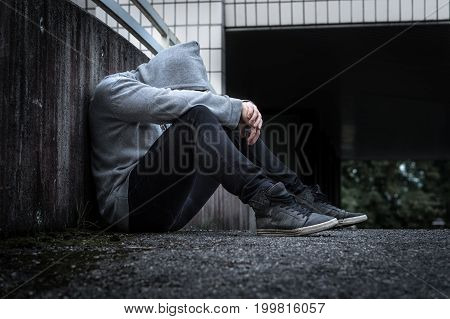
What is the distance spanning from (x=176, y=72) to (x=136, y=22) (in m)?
1.16

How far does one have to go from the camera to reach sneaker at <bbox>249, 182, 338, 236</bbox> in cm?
236

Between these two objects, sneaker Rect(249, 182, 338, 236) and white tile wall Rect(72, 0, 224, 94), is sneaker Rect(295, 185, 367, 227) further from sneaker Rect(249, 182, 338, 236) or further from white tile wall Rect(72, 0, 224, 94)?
white tile wall Rect(72, 0, 224, 94)

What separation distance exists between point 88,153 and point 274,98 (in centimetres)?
590

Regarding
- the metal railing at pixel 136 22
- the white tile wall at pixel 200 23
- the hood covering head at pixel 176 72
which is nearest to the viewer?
the hood covering head at pixel 176 72

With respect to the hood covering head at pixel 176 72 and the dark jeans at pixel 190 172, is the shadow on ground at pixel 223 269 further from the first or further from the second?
the hood covering head at pixel 176 72

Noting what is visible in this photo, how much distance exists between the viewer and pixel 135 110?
8.17ft

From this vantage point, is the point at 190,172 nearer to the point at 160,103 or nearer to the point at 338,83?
the point at 160,103

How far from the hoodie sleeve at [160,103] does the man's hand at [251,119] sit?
37 mm

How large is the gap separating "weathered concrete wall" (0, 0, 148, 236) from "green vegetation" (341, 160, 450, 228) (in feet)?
66.8

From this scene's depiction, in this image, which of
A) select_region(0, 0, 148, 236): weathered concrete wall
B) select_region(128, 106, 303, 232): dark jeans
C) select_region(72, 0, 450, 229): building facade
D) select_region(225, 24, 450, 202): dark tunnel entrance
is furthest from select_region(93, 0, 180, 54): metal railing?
select_region(225, 24, 450, 202): dark tunnel entrance

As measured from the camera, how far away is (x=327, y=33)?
554 cm

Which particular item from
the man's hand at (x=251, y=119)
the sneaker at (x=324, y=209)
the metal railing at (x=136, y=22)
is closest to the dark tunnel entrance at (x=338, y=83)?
the metal railing at (x=136, y=22)

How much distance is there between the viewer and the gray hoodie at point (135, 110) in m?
2.46

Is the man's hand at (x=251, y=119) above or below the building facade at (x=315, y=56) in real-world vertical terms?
below
